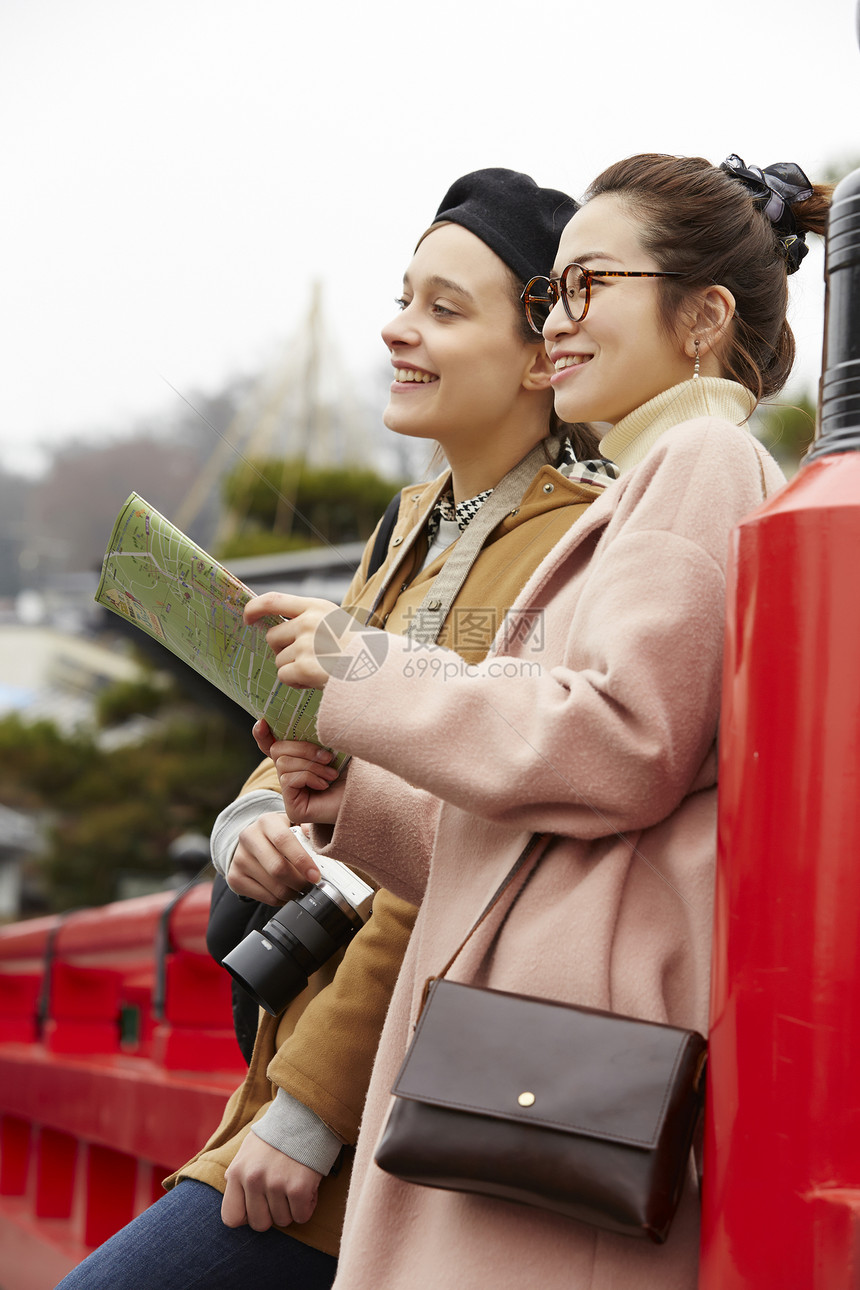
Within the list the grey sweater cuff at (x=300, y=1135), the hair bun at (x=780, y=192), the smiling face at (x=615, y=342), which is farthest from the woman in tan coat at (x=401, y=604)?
the hair bun at (x=780, y=192)

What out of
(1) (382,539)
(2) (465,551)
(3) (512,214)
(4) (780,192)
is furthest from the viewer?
(1) (382,539)

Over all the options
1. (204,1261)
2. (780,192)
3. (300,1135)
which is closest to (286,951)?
(300,1135)

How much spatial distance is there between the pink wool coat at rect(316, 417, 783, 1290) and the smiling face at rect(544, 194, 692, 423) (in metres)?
0.23

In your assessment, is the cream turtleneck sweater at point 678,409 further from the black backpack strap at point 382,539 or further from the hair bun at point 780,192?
the black backpack strap at point 382,539

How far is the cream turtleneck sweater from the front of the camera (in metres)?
1.25

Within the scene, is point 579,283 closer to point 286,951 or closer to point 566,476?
point 566,476

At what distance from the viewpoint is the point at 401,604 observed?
1599 millimetres

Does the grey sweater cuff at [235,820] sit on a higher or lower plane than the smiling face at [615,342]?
lower

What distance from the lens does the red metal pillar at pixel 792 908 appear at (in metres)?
0.71

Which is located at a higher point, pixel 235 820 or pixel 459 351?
pixel 459 351

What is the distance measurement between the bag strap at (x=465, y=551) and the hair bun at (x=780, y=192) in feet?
1.29

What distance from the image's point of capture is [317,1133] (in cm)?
132

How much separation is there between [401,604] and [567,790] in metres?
0.67

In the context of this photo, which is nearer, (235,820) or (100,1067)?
(235,820)
